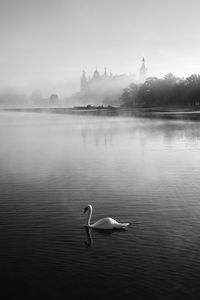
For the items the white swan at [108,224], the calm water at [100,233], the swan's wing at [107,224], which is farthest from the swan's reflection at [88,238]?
the swan's wing at [107,224]

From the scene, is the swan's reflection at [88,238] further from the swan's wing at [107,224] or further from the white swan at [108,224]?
the swan's wing at [107,224]

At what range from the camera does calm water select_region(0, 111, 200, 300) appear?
50.1 feet

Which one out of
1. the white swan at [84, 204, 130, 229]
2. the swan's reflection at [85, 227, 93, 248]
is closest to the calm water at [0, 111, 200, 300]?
the swan's reflection at [85, 227, 93, 248]

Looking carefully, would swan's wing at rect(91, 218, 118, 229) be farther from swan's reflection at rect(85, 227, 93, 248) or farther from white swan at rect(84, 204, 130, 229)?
swan's reflection at rect(85, 227, 93, 248)

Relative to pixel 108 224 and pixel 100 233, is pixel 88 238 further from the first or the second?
pixel 108 224

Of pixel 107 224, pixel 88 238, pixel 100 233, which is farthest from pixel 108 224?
pixel 88 238

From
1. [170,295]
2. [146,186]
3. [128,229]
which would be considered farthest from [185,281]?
[146,186]

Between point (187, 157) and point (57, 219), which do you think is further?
point (187, 157)

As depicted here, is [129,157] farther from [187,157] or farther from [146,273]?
[146,273]

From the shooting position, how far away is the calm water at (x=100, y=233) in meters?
15.3

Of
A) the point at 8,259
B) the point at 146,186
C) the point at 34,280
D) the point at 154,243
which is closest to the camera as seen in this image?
the point at 34,280

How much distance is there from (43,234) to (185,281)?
25.5 ft

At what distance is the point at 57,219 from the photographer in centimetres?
2248

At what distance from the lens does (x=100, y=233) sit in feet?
66.6
